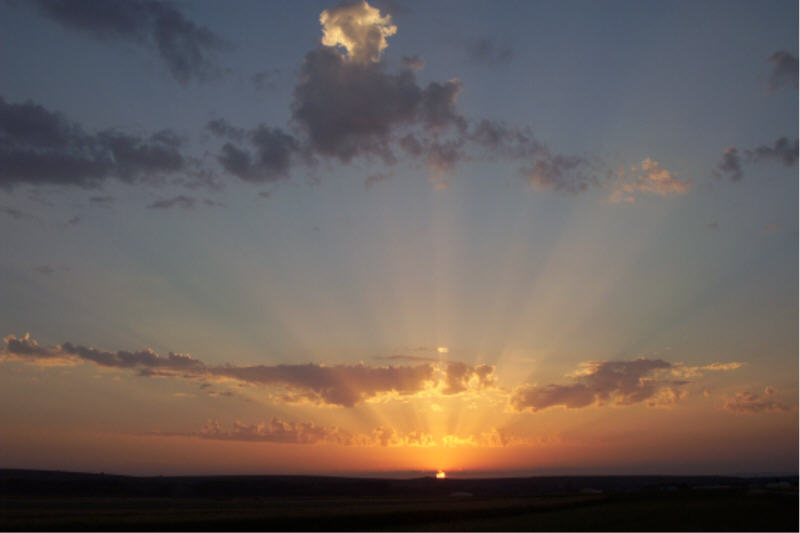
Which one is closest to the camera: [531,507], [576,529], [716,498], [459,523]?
[576,529]

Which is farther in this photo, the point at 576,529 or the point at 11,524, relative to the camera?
the point at 11,524

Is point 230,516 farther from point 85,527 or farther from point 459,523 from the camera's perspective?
point 459,523

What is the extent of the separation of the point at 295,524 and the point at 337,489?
108 m

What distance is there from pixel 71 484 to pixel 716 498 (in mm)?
146326

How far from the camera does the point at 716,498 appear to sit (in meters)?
62.4

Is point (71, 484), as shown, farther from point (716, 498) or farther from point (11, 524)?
point (716, 498)

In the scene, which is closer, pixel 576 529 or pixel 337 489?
pixel 576 529

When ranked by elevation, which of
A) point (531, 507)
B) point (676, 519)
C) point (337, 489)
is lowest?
point (337, 489)

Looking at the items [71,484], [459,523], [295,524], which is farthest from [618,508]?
[71,484]

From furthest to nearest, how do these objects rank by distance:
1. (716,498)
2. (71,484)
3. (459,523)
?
1. (71,484)
2. (716,498)
3. (459,523)

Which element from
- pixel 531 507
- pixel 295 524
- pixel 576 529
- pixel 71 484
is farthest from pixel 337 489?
pixel 576 529

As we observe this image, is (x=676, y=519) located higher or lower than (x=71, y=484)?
higher

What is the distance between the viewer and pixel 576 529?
47875 millimetres

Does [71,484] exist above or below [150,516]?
below
